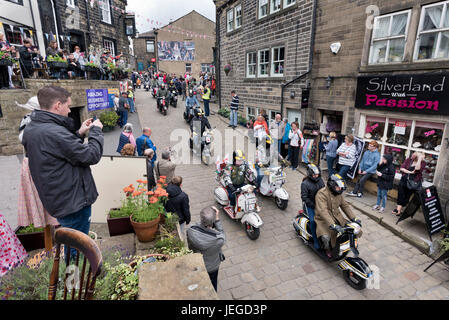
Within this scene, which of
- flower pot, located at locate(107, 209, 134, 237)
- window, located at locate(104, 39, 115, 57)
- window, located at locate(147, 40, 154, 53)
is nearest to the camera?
flower pot, located at locate(107, 209, 134, 237)

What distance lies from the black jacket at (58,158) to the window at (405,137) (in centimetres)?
812

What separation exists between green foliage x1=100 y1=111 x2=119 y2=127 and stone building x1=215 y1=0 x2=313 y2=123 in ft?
25.2

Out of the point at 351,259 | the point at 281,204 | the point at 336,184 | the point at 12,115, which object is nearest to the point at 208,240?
the point at 336,184

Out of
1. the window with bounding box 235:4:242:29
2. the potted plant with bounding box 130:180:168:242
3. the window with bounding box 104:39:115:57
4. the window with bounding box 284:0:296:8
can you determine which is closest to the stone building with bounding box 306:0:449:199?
the window with bounding box 284:0:296:8

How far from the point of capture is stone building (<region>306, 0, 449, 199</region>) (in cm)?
652

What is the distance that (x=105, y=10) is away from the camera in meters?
19.5

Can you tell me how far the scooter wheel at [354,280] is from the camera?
435 centimetres

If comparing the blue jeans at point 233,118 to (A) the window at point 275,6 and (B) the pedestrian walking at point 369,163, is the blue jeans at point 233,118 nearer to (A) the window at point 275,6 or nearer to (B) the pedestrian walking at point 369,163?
(A) the window at point 275,6

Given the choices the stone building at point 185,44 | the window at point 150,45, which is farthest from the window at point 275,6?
the window at point 150,45

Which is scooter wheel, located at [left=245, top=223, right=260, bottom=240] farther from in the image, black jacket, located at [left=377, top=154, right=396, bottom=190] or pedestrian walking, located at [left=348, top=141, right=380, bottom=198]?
pedestrian walking, located at [left=348, top=141, right=380, bottom=198]

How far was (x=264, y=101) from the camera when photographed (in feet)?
45.5

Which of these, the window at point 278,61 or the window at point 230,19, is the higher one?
the window at point 230,19

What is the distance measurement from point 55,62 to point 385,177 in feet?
43.2

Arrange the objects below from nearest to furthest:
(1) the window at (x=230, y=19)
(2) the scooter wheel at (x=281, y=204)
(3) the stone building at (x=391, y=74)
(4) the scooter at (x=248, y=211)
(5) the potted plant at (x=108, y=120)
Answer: (4) the scooter at (x=248, y=211)
(3) the stone building at (x=391, y=74)
(2) the scooter wheel at (x=281, y=204)
(5) the potted plant at (x=108, y=120)
(1) the window at (x=230, y=19)
